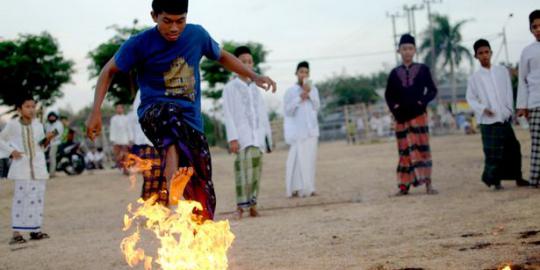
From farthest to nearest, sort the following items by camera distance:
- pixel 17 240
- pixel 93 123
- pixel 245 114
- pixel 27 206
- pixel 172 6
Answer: pixel 245 114
pixel 27 206
pixel 17 240
pixel 93 123
pixel 172 6

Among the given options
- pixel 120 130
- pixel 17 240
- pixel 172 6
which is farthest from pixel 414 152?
pixel 120 130

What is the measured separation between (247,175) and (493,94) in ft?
12.0

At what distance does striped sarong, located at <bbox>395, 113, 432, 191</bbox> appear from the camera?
8.92 metres

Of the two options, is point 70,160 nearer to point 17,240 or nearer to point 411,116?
point 17,240

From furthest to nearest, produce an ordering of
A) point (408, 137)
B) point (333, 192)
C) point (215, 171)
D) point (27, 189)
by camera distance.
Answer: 1. point (215, 171)
2. point (333, 192)
3. point (408, 137)
4. point (27, 189)

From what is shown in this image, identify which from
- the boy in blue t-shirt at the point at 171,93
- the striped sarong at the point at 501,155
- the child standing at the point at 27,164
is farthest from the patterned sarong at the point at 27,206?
the striped sarong at the point at 501,155

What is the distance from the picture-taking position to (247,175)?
7793 mm

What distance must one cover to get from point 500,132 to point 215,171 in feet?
36.4

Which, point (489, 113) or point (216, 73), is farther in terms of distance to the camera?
point (216, 73)

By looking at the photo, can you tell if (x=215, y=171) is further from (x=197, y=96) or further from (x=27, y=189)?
(x=197, y=96)

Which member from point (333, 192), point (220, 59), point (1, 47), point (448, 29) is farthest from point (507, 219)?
point (448, 29)

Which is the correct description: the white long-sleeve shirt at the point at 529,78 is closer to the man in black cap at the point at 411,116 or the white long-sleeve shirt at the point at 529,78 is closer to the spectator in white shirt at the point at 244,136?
the man in black cap at the point at 411,116

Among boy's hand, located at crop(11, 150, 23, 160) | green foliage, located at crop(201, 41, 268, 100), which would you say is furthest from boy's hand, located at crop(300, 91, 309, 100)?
green foliage, located at crop(201, 41, 268, 100)

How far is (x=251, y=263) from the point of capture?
4578 mm
